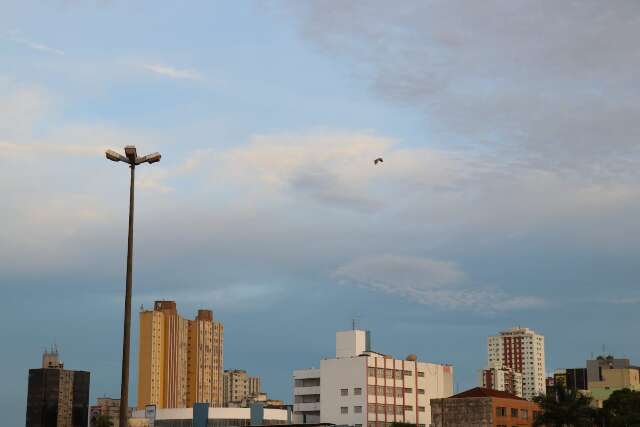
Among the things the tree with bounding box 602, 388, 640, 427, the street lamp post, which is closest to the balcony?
the tree with bounding box 602, 388, 640, 427

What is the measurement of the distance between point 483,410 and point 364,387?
35366 millimetres

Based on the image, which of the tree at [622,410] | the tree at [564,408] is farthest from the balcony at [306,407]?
the tree at [564,408]

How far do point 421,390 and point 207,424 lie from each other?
1644 inches

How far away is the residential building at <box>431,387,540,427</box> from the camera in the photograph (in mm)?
146875

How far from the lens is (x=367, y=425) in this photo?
580ft

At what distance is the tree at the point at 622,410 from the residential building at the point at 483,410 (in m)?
10.7

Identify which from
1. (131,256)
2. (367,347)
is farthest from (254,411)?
(131,256)

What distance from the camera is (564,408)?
4911 inches

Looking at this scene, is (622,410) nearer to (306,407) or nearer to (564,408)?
(564,408)

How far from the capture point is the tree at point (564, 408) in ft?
408

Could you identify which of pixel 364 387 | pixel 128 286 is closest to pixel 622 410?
pixel 364 387

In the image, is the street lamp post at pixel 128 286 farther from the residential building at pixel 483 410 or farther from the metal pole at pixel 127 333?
the residential building at pixel 483 410

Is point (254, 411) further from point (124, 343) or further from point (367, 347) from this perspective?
point (124, 343)

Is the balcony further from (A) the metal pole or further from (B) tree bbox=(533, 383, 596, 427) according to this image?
(A) the metal pole
